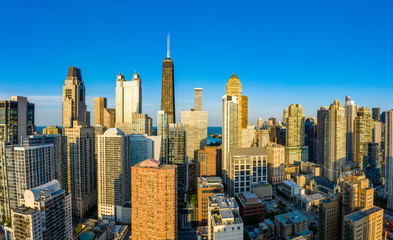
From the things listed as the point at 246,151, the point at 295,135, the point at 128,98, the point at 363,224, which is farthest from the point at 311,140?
the point at 128,98

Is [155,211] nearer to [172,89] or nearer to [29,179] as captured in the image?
[29,179]

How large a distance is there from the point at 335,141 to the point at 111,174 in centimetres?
7716

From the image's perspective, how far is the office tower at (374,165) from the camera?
81938 mm

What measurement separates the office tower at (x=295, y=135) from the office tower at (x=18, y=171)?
9763cm

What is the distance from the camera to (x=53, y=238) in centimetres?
3278

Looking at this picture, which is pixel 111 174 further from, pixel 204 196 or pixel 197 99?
pixel 197 99

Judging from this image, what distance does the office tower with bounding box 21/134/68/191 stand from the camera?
4538 centimetres

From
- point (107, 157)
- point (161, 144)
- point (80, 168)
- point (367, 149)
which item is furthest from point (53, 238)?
point (367, 149)

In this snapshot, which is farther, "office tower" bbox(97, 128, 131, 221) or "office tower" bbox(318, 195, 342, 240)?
"office tower" bbox(97, 128, 131, 221)

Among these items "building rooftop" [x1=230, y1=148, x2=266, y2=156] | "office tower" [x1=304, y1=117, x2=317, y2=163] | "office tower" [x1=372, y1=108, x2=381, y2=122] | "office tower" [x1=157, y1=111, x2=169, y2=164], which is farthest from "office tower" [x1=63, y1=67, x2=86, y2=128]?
"office tower" [x1=372, y1=108, x2=381, y2=122]

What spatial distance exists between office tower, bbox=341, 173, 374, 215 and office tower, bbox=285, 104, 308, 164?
71956 mm

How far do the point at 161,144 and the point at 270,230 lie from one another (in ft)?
136

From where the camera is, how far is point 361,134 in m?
92.5

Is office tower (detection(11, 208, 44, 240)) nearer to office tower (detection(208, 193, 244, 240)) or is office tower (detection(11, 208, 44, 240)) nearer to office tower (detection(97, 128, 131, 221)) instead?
office tower (detection(208, 193, 244, 240))
